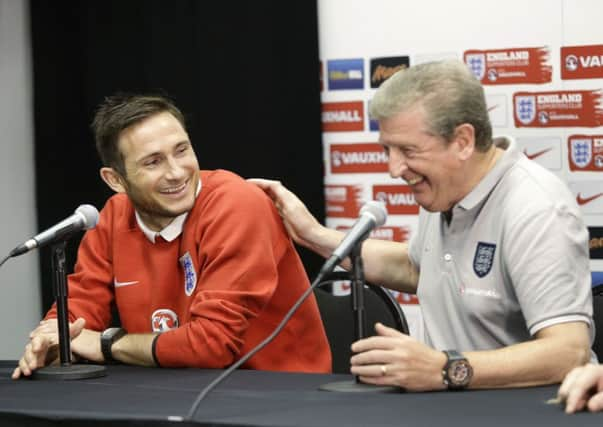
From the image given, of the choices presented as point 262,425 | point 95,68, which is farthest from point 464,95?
point 95,68

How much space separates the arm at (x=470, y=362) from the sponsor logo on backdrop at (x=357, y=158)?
2.63 meters

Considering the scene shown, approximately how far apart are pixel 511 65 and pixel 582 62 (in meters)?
0.30

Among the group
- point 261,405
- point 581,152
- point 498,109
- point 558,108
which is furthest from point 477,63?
point 261,405

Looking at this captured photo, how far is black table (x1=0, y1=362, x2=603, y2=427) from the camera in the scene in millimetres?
1833

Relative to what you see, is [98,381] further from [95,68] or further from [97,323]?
[95,68]

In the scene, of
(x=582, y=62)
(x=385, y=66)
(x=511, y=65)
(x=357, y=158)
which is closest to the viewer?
(x=582, y=62)

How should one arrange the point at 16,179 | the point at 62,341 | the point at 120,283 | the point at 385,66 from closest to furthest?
the point at 62,341 < the point at 120,283 < the point at 385,66 < the point at 16,179

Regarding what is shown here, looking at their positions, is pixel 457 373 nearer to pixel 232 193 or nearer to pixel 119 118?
pixel 232 193

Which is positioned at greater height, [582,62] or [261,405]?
[582,62]

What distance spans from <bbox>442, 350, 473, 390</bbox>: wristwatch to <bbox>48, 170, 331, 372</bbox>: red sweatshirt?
0.69 m

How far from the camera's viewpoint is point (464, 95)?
7.82 feet

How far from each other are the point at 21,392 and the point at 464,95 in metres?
1.21

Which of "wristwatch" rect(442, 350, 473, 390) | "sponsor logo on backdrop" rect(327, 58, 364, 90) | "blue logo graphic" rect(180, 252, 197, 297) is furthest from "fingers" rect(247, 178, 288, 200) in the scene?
"sponsor logo on backdrop" rect(327, 58, 364, 90)

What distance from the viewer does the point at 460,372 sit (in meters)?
2.07
